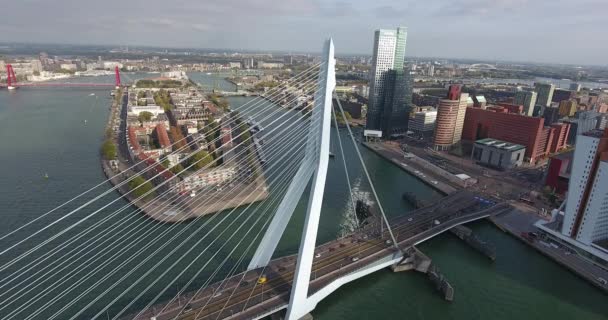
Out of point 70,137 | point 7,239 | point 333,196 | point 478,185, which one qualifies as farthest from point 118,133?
point 478,185

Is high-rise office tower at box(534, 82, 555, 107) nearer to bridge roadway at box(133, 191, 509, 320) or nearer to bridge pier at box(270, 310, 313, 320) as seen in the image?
bridge roadway at box(133, 191, 509, 320)

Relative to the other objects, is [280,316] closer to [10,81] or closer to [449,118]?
[449,118]

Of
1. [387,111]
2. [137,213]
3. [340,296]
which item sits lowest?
[340,296]

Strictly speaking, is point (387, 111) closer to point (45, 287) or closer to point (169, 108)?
point (169, 108)

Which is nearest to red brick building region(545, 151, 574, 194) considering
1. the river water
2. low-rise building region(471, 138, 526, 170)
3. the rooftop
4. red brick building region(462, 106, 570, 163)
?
low-rise building region(471, 138, 526, 170)

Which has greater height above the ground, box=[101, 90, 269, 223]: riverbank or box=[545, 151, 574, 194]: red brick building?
box=[545, 151, 574, 194]: red brick building
